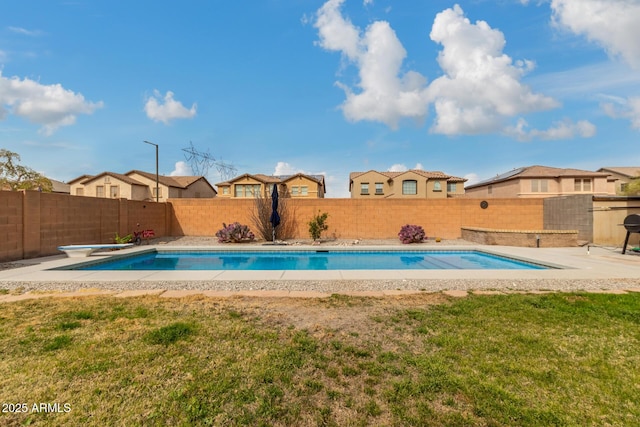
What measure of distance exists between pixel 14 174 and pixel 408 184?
4297 cm

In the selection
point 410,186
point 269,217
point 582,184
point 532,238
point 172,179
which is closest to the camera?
point 532,238

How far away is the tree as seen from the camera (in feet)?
95.5

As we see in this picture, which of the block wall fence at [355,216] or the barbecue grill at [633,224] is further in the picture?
the block wall fence at [355,216]

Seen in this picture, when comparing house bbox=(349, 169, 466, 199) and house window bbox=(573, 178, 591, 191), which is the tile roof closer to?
house bbox=(349, 169, 466, 199)

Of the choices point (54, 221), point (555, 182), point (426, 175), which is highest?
point (426, 175)

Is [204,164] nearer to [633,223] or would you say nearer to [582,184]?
[633,223]

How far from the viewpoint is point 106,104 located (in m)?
12.9

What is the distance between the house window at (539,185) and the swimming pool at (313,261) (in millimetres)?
27542

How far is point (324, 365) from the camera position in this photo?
9.42ft

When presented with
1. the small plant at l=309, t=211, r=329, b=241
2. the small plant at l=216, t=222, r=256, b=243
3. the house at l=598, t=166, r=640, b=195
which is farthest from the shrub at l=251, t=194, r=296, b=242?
the house at l=598, t=166, r=640, b=195

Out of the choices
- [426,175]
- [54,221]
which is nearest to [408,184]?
[426,175]

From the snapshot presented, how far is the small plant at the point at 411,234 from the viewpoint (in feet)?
48.1

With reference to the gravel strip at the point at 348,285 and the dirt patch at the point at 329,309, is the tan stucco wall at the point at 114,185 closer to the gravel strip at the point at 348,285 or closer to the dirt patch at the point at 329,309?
the gravel strip at the point at 348,285

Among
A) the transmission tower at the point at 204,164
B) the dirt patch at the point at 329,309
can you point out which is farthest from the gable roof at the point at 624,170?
the transmission tower at the point at 204,164
